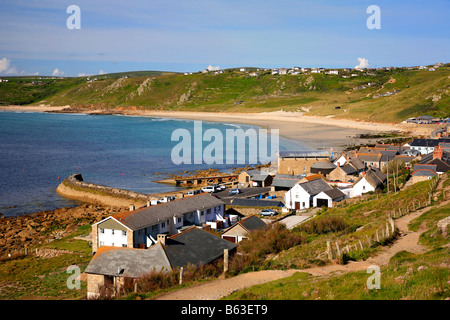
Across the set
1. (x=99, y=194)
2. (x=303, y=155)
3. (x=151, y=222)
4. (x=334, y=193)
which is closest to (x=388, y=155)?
(x=303, y=155)

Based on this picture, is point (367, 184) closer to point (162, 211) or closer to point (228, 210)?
point (228, 210)

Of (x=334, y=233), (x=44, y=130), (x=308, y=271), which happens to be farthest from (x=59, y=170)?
(x=44, y=130)

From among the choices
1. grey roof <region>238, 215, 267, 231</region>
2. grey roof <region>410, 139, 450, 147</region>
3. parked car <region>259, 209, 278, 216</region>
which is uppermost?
grey roof <region>410, 139, 450, 147</region>

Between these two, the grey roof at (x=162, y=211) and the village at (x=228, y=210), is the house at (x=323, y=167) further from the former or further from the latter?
the grey roof at (x=162, y=211)

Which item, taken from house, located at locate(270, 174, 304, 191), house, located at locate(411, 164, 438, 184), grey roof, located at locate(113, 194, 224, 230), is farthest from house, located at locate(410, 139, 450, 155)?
grey roof, located at locate(113, 194, 224, 230)

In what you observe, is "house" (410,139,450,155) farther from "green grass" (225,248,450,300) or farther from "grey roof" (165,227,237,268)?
"green grass" (225,248,450,300)

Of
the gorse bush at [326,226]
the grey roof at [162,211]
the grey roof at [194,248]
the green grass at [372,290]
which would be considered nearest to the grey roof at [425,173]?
the gorse bush at [326,226]
